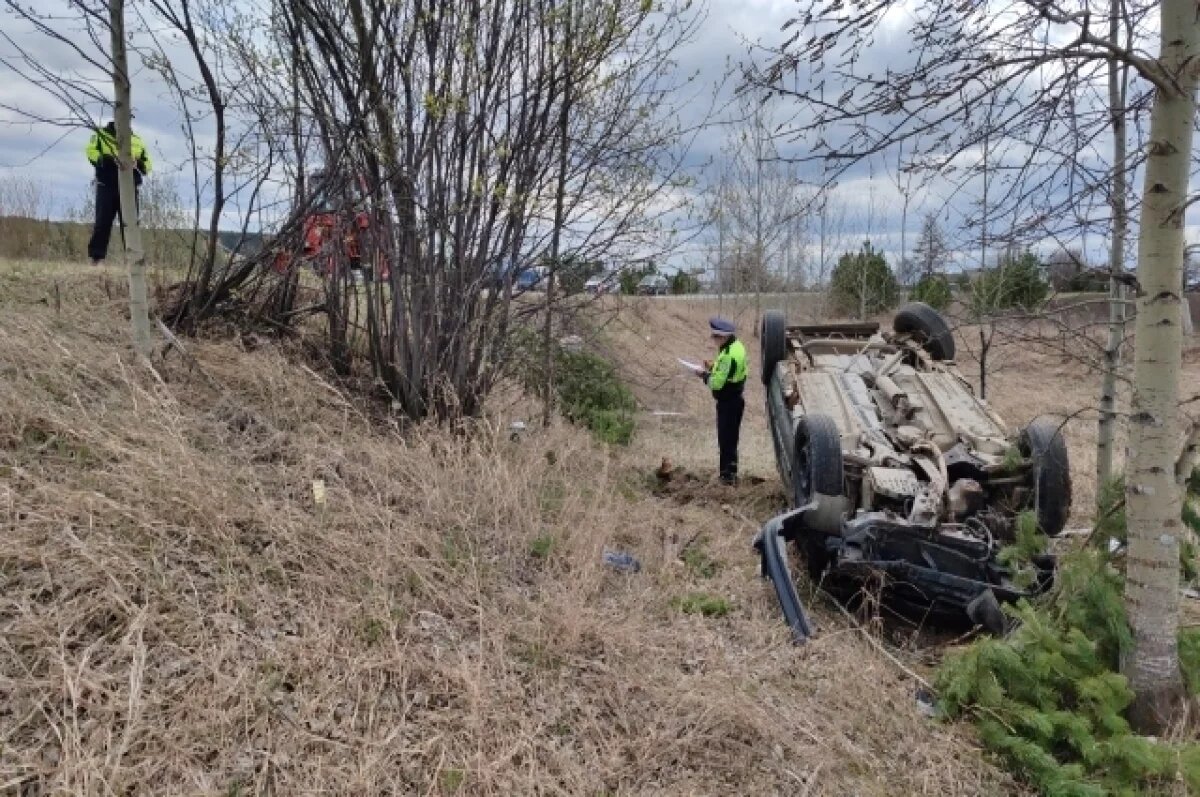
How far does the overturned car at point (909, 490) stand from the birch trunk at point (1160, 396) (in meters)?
0.83

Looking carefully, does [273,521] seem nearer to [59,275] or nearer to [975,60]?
[975,60]

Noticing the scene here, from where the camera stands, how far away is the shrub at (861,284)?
27875 millimetres

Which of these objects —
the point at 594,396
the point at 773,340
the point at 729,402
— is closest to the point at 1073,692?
the point at 773,340

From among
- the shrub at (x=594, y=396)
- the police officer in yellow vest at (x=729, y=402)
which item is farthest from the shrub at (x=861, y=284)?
the police officer in yellow vest at (x=729, y=402)

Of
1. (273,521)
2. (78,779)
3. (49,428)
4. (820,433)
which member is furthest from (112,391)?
(820,433)

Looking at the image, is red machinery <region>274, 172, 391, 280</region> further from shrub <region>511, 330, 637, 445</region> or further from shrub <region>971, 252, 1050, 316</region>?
shrub <region>971, 252, 1050, 316</region>

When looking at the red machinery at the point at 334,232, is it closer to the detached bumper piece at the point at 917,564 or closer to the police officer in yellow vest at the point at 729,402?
the detached bumper piece at the point at 917,564

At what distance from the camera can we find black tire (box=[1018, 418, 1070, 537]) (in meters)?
5.39

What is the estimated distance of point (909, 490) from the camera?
5.46 meters

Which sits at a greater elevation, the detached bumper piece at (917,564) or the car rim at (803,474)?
the car rim at (803,474)

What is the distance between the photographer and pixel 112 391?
192 inches

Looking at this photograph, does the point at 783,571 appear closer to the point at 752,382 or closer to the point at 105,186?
the point at 105,186

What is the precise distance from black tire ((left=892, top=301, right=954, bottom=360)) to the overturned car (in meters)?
0.64

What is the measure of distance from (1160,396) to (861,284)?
25455 mm
